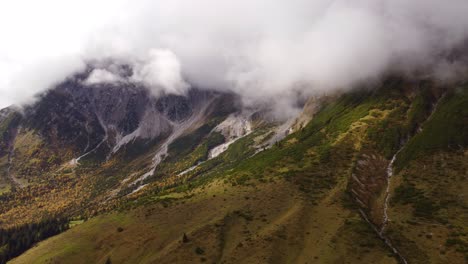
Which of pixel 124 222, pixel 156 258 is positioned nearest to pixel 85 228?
pixel 124 222

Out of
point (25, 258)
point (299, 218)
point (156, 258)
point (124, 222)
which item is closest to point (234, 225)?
point (299, 218)

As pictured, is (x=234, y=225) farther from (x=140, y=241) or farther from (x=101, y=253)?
(x=101, y=253)

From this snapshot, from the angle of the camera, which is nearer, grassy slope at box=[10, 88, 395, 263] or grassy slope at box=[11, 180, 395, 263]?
grassy slope at box=[11, 180, 395, 263]

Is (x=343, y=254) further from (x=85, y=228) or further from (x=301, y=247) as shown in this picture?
(x=85, y=228)

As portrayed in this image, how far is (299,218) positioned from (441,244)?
2490 inches

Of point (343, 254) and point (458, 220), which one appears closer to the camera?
point (343, 254)

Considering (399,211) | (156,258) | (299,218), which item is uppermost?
(156,258)

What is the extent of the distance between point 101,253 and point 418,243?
144 metres

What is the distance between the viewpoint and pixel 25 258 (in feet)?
566

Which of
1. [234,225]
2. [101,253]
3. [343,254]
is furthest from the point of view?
[234,225]

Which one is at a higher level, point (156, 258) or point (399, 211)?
point (156, 258)

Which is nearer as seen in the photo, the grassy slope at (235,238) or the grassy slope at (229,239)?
the grassy slope at (229,239)

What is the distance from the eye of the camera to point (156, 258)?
150500 mm

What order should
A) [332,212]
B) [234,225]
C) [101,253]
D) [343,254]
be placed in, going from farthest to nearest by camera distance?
[332,212] < [234,225] < [101,253] < [343,254]
